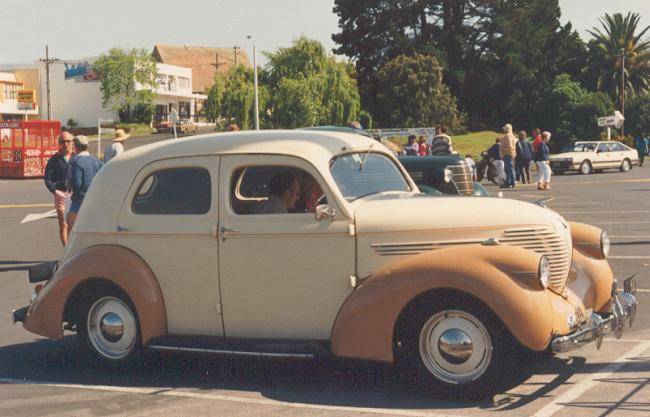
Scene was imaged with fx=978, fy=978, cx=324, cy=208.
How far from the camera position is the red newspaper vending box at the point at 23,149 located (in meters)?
42.1

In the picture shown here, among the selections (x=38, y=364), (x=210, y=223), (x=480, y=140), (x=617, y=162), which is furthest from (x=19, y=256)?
(x=480, y=140)

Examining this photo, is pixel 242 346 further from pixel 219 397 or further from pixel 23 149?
pixel 23 149

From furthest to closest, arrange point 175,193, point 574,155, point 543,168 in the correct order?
point 574,155 → point 543,168 → point 175,193

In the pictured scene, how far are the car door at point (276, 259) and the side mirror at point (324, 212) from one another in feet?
0.07

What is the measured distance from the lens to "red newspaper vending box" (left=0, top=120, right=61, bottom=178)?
42.1m

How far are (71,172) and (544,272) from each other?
800cm

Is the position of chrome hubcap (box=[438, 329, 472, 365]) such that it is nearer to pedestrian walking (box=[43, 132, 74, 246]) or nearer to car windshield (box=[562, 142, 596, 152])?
pedestrian walking (box=[43, 132, 74, 246])

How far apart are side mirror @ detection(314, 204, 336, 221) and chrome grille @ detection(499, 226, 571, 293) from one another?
45.7 inches

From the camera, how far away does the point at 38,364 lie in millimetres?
7824

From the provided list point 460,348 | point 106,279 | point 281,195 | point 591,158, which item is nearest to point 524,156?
point 591,158

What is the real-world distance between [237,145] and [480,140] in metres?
74.2

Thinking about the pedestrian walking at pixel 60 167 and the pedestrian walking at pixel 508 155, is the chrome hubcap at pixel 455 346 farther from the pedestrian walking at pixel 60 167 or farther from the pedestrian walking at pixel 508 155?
the pedestrian walking at pixel 508 155

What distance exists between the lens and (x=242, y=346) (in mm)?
6883

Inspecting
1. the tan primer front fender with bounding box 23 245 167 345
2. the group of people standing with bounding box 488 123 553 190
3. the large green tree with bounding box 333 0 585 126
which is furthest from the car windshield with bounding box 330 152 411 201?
the large green tree with bounding box 333 0 585 126
